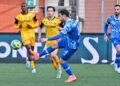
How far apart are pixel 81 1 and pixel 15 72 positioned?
1082 centimetres

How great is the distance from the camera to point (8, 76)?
46.0 feet

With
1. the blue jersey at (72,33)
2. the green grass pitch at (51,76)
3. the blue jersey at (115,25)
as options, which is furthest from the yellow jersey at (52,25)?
the blue jersey at (72,33)

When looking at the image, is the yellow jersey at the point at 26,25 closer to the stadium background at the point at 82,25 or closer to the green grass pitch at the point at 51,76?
the green grass pitch at the point at 51,76

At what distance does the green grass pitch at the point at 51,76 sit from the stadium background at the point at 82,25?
2.43 ft

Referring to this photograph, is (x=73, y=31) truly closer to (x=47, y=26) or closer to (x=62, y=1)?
(x=47, y=26)

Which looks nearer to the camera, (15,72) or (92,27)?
(15,72)

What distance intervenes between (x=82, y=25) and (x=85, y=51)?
666 cm

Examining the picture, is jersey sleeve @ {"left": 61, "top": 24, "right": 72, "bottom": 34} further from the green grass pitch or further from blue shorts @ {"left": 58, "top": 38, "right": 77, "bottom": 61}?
the green grass pitch

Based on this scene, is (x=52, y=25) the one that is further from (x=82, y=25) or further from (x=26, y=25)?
(x=82, y=25)

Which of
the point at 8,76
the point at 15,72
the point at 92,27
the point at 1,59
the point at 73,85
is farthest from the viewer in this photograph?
the point at 92,27

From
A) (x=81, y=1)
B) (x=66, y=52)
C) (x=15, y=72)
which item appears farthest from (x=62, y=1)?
(x=66, y=52)

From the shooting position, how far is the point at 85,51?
725 inches

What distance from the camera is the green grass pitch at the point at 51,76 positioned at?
12562mm

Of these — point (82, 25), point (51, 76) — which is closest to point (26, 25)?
point (51, 76)
